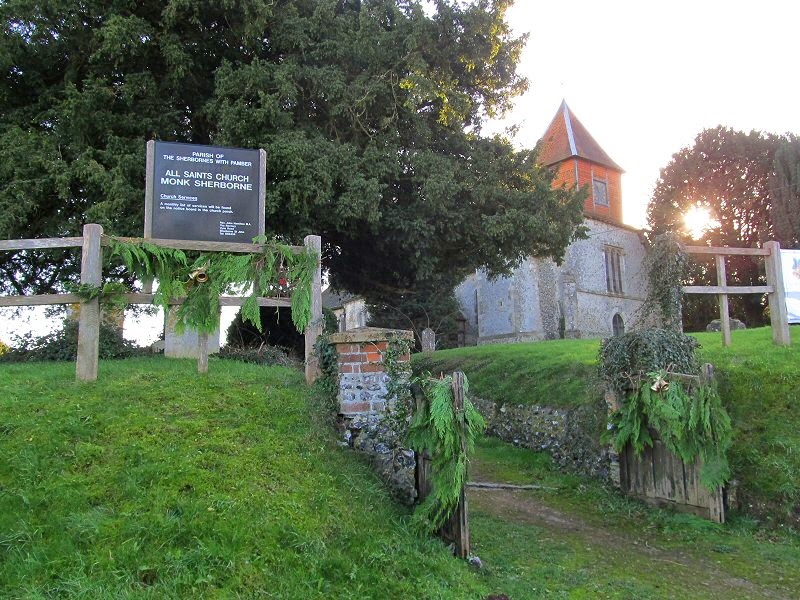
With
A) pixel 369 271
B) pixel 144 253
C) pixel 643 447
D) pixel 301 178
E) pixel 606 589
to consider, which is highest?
pixel 301 178

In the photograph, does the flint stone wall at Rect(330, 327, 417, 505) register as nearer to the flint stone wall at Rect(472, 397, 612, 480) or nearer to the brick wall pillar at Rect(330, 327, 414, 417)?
the brick wall pillar at Rect(330, 327, 414, 417)

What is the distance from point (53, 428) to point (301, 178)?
751 centimetres

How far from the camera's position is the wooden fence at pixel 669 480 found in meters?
7.35

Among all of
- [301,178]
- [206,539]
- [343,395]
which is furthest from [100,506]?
[301,178]

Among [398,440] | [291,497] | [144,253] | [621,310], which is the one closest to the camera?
[291,497]

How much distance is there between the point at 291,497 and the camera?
4.65 metres

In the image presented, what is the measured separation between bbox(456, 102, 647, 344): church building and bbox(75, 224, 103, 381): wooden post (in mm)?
24337

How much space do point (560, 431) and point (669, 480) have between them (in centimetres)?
265

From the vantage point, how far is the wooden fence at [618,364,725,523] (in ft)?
24.1

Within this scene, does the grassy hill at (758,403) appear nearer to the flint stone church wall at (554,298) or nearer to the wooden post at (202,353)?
the wooden post at (202,353)

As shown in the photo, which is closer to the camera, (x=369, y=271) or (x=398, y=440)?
(x=398, y=440)

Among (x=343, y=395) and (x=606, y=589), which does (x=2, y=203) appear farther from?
(x=606, y=589)

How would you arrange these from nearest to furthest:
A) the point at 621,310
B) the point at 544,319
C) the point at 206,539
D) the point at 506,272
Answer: the point at 206,539
the point at 506,272
the point at 544,319
the point at 621,310

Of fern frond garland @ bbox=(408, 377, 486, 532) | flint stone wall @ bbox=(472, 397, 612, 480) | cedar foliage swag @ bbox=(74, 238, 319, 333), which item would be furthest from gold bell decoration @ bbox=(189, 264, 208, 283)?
flint stone wall @ bbox=(472, 397, 612, 480)
